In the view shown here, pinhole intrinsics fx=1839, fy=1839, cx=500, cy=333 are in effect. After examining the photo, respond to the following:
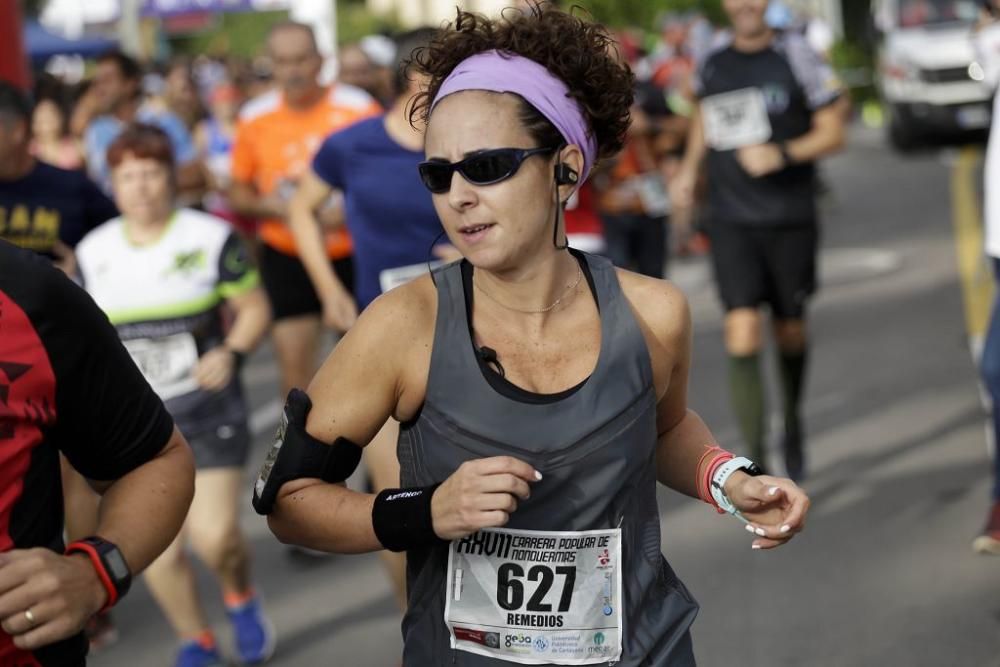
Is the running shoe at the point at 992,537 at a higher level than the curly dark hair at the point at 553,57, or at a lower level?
lower

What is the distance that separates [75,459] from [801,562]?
13.9ft

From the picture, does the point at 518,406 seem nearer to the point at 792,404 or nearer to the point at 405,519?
the point at 405,519

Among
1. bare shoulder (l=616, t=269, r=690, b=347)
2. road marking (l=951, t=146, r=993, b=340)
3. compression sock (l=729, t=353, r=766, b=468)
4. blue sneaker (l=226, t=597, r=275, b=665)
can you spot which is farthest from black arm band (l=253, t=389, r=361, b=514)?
road marking (l=951, t=146, r=993, b=340)

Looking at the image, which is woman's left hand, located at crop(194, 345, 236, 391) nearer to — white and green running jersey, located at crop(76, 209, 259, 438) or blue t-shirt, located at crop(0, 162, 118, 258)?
white and green running jersey, located at crop(76, 209, 259, 438)

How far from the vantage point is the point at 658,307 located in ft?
10.3

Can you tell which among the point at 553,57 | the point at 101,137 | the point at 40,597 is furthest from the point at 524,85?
the point at 101,137

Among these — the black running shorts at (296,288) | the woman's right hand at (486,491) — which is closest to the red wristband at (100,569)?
the woman's right hand at (486,491)

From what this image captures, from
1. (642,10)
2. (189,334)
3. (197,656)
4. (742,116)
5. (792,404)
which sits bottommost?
(642,10)

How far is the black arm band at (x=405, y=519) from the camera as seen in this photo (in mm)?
2809

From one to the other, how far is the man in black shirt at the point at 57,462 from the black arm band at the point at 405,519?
315mm

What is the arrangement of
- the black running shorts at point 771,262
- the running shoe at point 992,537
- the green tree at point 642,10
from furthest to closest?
1. the green tree at point 642,10
2. the black running shorts at point 771,262
3. the running shoe at point 992,537

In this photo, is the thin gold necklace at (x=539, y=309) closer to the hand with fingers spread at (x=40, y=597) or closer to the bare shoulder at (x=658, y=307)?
the bare shoulder at (x=658, y=307)

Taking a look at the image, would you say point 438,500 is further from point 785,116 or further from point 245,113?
point 245,113

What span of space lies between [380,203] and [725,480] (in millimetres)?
2796
